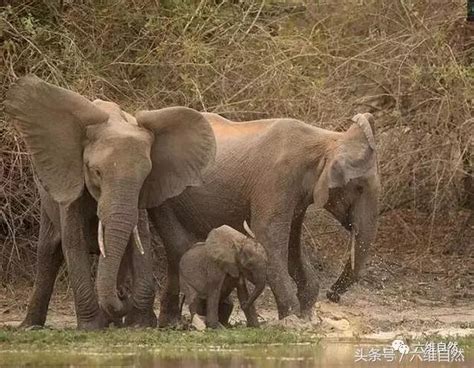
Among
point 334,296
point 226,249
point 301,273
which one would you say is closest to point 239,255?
point 226,249

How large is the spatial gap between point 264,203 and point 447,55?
3.75 m

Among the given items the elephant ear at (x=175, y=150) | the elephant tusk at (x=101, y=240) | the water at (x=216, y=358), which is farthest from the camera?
the elephant ear at (x=175, y=150)

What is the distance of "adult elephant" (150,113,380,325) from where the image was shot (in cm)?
1384

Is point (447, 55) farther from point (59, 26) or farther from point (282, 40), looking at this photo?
point (59, 26)

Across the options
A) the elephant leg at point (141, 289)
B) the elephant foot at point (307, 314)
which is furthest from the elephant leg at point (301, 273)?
the elephant leg at point (141, 289)

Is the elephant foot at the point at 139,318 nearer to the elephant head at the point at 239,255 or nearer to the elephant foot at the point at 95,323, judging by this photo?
the elephant foot at the point at 95,323

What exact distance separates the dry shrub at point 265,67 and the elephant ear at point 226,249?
257cm

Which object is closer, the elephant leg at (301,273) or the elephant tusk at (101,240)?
the elephant tusk at (101,240)

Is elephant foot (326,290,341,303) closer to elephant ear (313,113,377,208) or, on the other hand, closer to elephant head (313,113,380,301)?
elephant head (313,113,380,301)

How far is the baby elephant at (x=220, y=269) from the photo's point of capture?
13.5 meters

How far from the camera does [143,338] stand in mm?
12828

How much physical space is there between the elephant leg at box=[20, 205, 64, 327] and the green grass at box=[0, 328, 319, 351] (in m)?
0.93

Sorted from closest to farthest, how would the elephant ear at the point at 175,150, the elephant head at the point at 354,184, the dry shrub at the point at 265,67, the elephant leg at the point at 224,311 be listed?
1. the elephant ear at the point at 175,150
2. the elephant head at the point at 354,184
3. the elephant leg at the point at 224,311
4. the dry shrub at the point at 265,67

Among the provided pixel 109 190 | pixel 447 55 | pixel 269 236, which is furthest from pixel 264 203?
pixel 447 55
